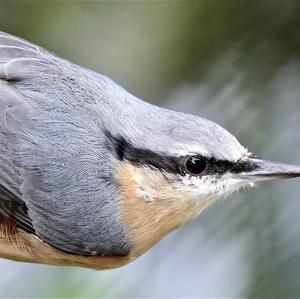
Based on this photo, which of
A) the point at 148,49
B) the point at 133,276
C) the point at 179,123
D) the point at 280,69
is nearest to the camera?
the point at 179,123

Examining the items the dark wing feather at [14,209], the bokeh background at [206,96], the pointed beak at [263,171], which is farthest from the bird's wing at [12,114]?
the pointed beak at [263,171]

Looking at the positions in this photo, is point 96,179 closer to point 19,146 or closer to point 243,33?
point 19,146

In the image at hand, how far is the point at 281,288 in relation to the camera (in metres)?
2.76

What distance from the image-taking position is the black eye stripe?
→ 2357mm

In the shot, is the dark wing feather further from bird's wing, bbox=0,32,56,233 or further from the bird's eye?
the bird's eye

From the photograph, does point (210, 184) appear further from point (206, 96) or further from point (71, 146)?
point (206, 96)

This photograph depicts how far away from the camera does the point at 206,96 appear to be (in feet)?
10.6

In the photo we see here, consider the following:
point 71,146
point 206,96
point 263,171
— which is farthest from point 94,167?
point 206,96

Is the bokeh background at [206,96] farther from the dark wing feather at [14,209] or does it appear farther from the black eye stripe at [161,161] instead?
the black eye stripe at [161,161]

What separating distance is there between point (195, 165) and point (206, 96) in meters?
0.91

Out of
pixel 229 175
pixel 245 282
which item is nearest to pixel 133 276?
pixel 245 282

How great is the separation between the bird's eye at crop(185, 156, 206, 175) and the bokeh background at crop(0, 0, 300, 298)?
458 millimetres

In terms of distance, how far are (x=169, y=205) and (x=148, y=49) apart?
136 centimetres

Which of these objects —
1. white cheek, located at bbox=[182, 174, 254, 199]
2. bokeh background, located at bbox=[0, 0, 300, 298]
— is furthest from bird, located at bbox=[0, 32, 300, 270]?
bokeh background, located at bbox=[0, 0, 300, 298]
